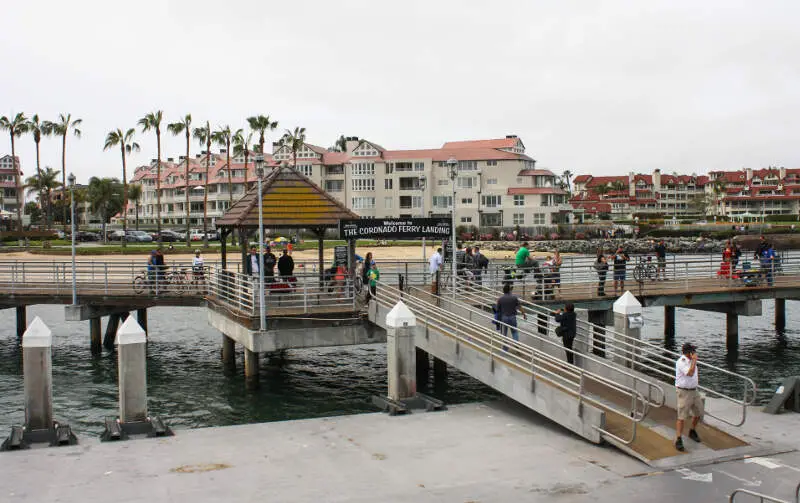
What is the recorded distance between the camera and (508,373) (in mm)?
16438

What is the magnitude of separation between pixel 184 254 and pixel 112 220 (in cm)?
7650

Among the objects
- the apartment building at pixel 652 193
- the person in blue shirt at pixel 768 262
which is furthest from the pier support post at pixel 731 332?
the apartment building at pixel 652 193

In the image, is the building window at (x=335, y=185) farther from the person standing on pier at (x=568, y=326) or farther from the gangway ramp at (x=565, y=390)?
the person standing on pier at (x=568, y=326)

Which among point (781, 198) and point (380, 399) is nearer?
point (380, 399)

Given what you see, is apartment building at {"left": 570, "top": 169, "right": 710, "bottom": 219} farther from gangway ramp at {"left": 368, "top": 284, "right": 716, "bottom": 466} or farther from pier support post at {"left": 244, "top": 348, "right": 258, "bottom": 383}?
Result: gangway ramp at {"left": 368, "top": 284, "right": 716, "bottom": 466}

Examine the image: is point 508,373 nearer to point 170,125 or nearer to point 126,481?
point 126,481

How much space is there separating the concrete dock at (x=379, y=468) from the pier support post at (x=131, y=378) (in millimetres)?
981

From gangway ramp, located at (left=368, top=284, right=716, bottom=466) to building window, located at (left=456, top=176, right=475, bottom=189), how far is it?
290 feet

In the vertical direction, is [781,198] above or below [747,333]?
above

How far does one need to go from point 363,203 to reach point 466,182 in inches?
576

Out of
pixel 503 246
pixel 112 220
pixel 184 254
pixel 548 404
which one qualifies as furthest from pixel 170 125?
pixel 548 404

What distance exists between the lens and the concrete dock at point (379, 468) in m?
11.6

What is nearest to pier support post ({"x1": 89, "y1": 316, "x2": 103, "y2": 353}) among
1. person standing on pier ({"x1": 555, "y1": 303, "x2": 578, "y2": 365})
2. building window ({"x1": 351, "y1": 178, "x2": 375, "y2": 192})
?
person standing on pier ({"x1": 555, "y1": 303, "x2": 578, "y2": 365})

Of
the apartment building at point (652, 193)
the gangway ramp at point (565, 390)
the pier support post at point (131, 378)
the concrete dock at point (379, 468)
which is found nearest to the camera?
the concrete dock at point (379, 468)
